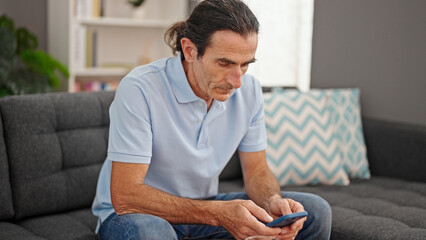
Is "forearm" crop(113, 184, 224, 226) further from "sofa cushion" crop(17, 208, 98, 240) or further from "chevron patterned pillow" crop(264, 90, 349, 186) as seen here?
"chevron patterned pillow" crop(264, 90, 349, 186)

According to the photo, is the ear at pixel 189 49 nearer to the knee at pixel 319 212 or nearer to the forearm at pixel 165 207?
the forearm at pixel 165 207

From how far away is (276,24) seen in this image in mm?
4273

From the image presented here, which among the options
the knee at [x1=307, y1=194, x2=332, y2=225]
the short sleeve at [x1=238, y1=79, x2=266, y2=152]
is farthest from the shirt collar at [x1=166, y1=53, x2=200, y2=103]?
the knee at [x1=307, y1=194, x2=332, y2=225]

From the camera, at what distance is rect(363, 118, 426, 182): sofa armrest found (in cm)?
240

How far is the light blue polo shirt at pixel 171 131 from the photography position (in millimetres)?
1522

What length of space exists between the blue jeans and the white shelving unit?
7.43 feet

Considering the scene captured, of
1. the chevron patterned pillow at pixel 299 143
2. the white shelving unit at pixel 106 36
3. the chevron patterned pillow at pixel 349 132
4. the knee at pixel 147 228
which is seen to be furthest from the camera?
the white shelving unit at pixel 106 36

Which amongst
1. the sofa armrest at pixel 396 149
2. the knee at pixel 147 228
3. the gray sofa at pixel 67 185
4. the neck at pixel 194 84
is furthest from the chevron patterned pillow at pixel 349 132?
the knee at pixel 147 228

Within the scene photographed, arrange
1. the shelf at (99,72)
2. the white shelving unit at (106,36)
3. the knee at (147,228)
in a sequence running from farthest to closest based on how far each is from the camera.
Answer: the shelf at (99,72)
the white shelving unit at (106,36)
the knee at (147,228)

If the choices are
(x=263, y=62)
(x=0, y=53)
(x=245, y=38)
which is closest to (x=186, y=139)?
(x=245, y=38)

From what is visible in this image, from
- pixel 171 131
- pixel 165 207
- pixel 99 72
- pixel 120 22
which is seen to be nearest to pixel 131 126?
pixel 171 131

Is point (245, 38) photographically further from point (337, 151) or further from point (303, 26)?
point (303, 26)

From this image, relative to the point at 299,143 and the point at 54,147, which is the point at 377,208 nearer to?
the point at 299,143

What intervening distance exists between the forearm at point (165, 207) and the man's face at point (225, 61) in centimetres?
33
